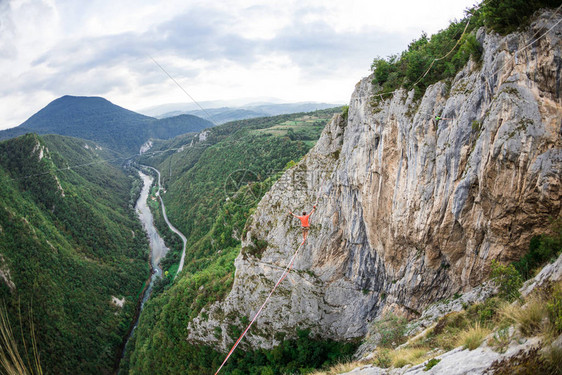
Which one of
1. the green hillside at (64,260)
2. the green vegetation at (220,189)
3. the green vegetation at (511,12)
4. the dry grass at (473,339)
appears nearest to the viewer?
the dry grass at (473,339)

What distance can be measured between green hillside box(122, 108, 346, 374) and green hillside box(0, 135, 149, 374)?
9272 millimetres

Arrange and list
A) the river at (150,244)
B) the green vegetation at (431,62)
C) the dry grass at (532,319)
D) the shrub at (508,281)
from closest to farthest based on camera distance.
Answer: the dry grass at (532,319) < the shrub at (508,281) < the green vegetation at (431,62) < the river at (150,244)

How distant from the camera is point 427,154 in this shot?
14.4m

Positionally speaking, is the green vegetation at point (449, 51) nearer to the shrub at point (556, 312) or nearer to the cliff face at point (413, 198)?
the cliff face at point (413, 198)

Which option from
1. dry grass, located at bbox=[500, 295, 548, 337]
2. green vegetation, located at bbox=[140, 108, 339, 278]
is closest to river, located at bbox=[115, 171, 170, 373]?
green vegetation, located at bbox=[140, 108, 339, 278]

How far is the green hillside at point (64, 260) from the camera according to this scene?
182 feet

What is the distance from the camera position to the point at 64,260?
6694cm

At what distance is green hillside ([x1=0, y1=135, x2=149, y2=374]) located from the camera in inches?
2185

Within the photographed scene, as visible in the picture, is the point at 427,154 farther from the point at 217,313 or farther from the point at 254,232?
the point at 217,313

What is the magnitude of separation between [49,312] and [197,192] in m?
45.2

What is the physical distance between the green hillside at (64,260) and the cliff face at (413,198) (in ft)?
126

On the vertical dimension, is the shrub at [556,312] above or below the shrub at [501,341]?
above

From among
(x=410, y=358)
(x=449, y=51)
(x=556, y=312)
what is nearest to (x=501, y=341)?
(x=556, y=312)

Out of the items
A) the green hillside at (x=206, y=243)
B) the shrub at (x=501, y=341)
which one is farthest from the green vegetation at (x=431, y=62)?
the green hillside at (x=206, y=243)
